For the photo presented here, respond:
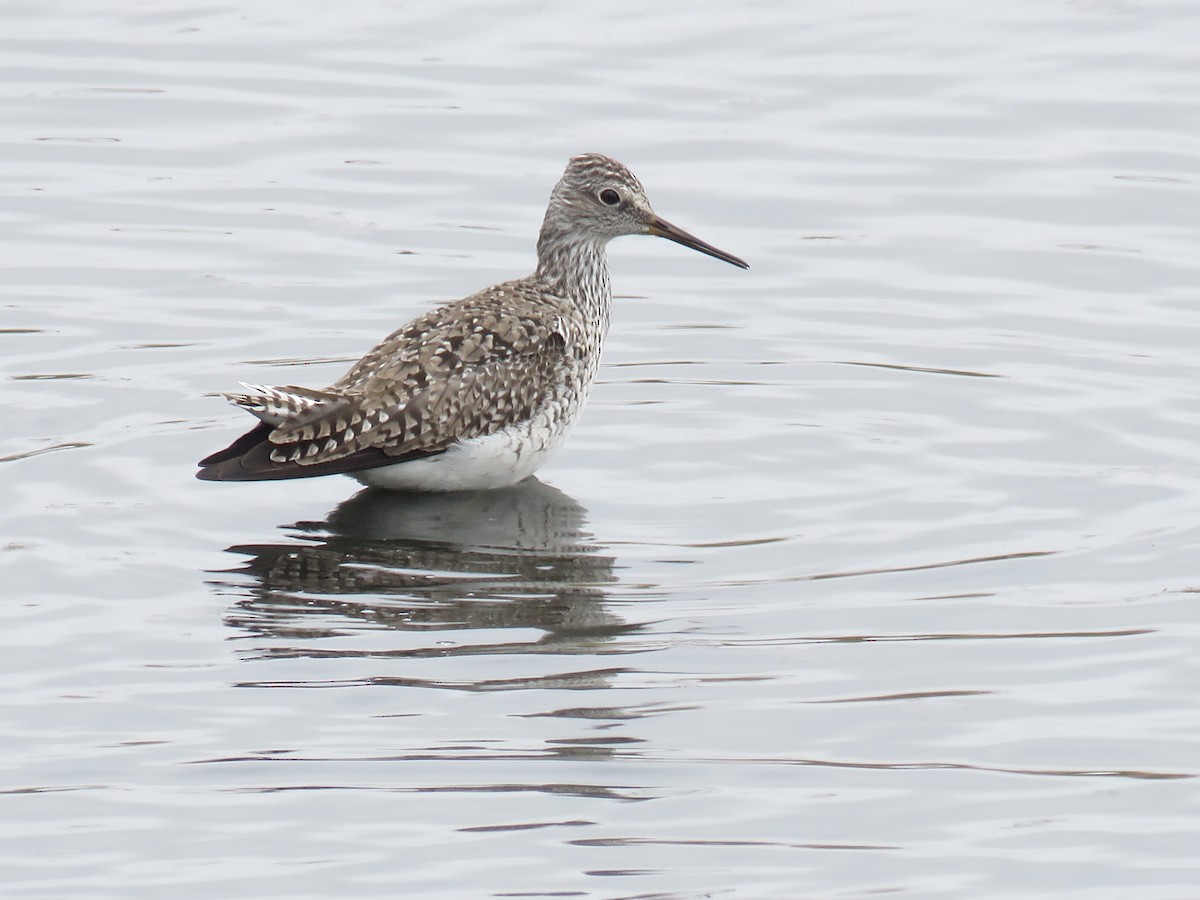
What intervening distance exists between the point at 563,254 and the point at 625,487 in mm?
1431

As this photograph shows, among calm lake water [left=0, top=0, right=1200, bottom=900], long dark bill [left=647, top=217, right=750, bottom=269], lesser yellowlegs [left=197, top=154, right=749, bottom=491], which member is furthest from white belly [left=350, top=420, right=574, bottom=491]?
long dark bill [left=647, top=217, right=750, bottom=269]

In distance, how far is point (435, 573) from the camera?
29.7ft

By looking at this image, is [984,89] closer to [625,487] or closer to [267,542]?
[625,487]

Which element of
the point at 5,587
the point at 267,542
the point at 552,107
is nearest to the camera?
the point at 5,587

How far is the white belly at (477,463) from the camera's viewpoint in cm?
995

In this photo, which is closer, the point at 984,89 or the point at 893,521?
the point at 893,521

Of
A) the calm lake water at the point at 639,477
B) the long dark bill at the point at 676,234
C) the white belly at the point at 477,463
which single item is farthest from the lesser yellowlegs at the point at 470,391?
the calm lake water at the point at 639,477

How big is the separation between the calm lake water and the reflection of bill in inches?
1.3

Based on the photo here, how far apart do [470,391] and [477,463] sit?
1.08 feet

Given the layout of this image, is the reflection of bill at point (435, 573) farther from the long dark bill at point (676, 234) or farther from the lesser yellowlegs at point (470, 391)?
the long dark bill at point (676, 234)

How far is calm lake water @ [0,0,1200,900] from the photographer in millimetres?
6820

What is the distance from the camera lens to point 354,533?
31.6ft

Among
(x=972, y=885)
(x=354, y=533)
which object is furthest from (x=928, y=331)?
(x=972, y=885)

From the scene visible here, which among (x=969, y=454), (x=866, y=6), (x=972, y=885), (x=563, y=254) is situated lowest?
(x=972, y=885)
